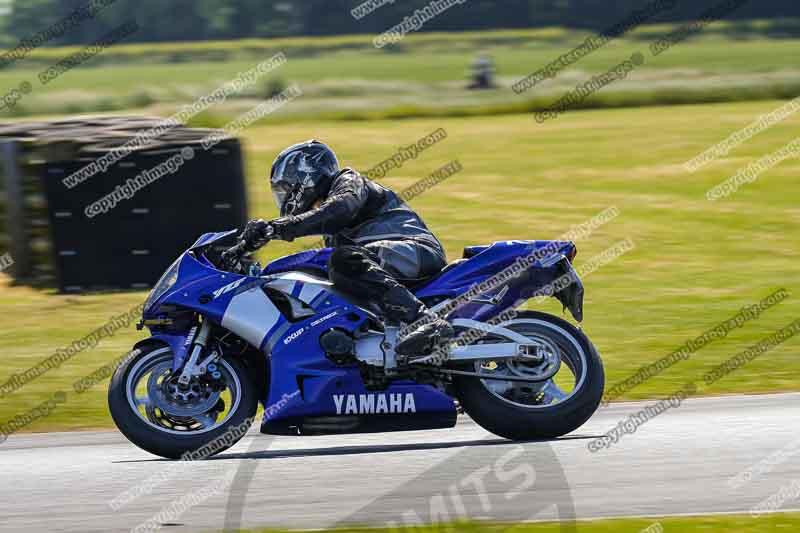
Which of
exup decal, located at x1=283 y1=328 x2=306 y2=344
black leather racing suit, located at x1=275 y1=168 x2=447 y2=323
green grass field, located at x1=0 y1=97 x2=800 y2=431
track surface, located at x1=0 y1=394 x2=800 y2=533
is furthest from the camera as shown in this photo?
green grass field, located at x1=0 y1=97 x2=800 y2=431

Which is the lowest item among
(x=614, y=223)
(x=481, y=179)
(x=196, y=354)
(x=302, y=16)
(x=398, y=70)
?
(x=302, y=16)

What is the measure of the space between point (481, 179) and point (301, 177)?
15.8m

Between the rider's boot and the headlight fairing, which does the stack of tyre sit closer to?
the headlight fairing

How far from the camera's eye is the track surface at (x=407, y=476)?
20.4 ft

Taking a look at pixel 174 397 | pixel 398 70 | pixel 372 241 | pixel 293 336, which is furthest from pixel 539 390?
pixel 398 70

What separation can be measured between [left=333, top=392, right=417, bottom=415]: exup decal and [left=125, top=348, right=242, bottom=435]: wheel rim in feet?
1.92

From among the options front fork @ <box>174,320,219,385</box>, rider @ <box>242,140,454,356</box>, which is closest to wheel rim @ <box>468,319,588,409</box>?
rider @ <box>242,140,454,356</box>

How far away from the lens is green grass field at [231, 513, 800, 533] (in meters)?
5.75

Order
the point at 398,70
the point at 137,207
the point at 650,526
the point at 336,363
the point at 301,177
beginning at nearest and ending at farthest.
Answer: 1. the point at 650,526
2. the point at 336,363
3. the point at 301,177
4. the point at 137,207
5. the point at 398,70

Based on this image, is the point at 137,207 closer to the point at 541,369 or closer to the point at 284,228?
the point at 284,228

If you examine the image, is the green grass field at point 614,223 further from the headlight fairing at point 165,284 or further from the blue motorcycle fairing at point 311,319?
the blue motorcycle fairing at point 311,319

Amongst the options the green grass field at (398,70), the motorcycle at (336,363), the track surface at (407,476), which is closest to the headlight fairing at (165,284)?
the motorcycle at (336,363)

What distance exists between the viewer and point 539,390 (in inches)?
297

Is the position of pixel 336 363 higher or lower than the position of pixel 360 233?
lower
